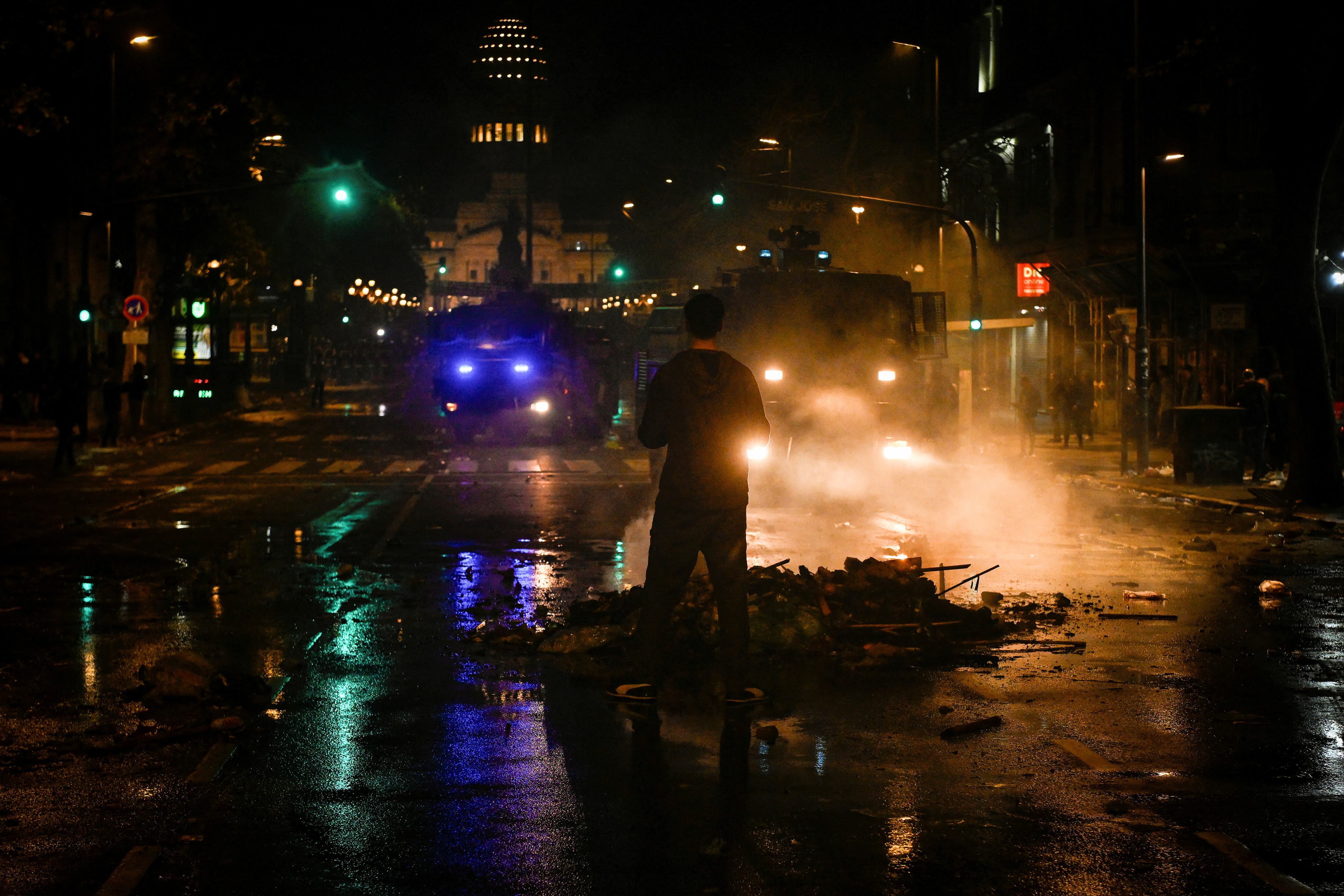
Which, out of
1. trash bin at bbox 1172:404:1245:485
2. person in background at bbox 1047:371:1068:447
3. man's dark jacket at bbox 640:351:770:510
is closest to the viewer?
man's dark jacket at bbox 640:351:770:510

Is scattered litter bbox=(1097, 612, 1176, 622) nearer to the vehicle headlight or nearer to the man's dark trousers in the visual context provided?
the man's dark trousers

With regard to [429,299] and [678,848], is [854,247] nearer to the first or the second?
[678,848]

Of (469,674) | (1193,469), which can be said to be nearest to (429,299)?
(1193,469)

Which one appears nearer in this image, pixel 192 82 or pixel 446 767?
pixel 446 767

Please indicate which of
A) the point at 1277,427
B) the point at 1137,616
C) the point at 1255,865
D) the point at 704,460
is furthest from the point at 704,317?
the point at 1277,427

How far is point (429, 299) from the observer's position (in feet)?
493

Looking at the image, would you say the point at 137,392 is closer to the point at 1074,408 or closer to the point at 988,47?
the point at 1074,408

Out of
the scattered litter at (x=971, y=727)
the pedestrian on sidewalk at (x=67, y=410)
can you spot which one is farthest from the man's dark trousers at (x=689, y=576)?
the pedestrian on sidewalk at (x=67, y=410)

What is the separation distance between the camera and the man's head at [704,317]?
23.7ft

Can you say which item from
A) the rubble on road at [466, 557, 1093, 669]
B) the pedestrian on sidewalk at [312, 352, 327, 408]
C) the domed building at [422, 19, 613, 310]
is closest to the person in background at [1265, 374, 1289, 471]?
the rubble on road at [466, 557, 1093, 669]

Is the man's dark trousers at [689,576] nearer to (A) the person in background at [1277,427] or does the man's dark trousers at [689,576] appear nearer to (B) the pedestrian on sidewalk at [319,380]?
(A) the person in background at [1277,427]

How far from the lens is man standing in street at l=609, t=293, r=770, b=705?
7.19m

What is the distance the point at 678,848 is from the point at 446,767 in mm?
1545

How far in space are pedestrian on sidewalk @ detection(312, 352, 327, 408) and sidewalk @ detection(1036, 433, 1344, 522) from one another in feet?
85.0
